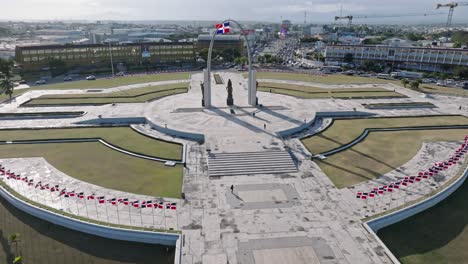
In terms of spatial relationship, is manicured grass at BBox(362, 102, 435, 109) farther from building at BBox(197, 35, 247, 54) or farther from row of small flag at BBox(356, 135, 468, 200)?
building at BBox(197, 35, 247, 54)

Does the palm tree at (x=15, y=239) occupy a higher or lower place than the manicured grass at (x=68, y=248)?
higher

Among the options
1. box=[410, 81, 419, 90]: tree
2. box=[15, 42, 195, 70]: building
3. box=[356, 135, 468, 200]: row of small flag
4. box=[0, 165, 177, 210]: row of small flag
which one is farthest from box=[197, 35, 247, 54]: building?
box=[0, 165, 177, 210]: row of small flag

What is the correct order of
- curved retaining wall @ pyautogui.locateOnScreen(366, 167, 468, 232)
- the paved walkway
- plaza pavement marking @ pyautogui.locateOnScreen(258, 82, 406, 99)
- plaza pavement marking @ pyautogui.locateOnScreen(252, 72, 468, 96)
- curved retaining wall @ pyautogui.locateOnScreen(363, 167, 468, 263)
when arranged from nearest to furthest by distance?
the paved walkway, curved retaining wall @ pyautogui.locateOnScreen(363, 167, 468, 263), curved retaining wall @ pyautogui.locateOnScreen(366, 167, 468, 232), plaza pavement marking @ pyautogui.locateOnScreen(258, 82, 406, 99), plaza pavement marking @ pyautogui.locateOnScreen(252, 72, 468, 96)

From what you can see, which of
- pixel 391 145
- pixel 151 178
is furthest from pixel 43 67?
pixel 391 145

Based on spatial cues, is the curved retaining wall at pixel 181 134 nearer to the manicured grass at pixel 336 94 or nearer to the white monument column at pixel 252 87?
the white monument column at pixel 252 87

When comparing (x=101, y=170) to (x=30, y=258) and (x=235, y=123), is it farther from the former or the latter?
(x=235, y=123)

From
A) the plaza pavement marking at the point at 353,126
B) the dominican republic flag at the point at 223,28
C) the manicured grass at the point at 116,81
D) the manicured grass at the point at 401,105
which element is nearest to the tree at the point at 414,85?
the manicured grass at the point at 401,105

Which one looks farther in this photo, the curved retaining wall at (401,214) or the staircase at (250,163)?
the staircase at (250,163)
